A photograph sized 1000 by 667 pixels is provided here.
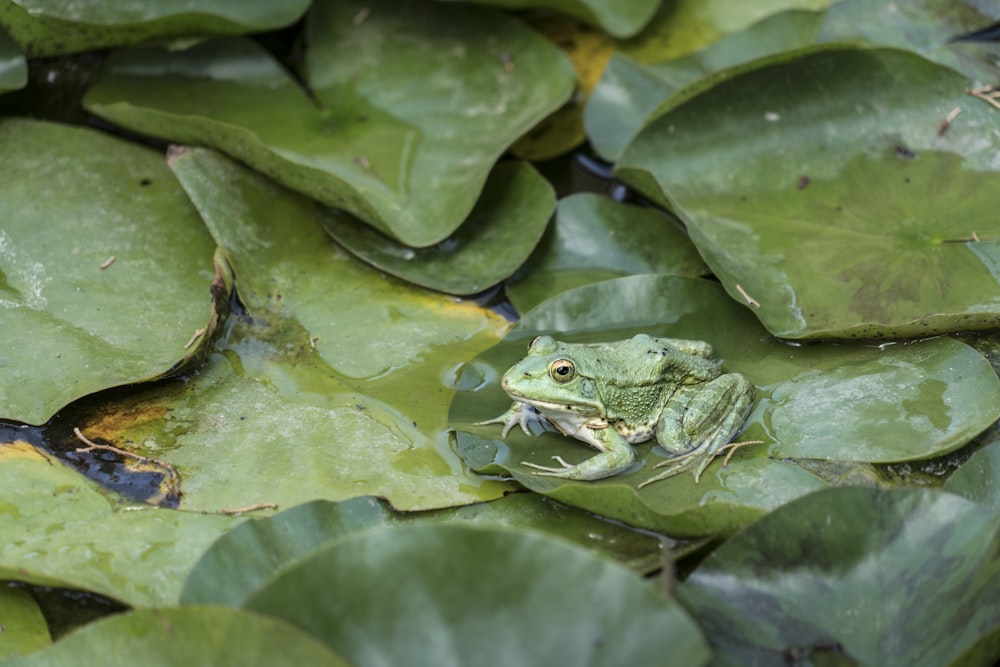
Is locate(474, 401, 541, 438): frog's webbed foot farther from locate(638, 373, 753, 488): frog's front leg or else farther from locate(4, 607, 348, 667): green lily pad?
locate(4, 607, 348, 667): green lily pad

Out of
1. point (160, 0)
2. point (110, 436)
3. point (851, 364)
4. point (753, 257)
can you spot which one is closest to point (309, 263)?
point (110, 436)

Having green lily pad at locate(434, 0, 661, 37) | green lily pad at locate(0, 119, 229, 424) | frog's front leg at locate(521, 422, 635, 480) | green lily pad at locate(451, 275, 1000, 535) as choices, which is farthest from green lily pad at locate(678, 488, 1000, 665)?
green lily pad at locate(434, 0, 661, 37)

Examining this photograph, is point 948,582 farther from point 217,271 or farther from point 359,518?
point 217,271

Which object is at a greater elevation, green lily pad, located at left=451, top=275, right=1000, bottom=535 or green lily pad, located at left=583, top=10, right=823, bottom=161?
green lily pad, located at left=583, top=10, right=823, bottom=161

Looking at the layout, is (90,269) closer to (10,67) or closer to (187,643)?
(10,67)

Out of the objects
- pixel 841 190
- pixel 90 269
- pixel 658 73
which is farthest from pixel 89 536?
pixel 658 73

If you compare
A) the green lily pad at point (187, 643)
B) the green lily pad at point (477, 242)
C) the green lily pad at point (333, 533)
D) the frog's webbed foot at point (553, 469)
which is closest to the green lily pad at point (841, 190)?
the green lily pad at point (477, 242)

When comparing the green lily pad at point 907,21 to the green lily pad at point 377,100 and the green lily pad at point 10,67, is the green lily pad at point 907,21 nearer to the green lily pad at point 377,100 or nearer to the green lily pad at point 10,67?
the green lily pad at point 377,100
